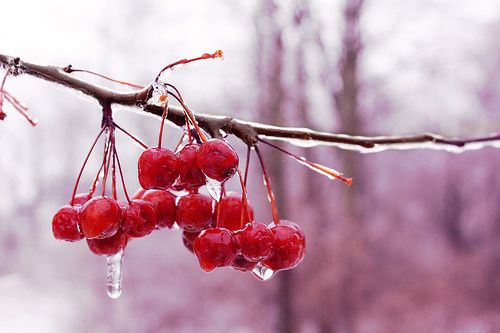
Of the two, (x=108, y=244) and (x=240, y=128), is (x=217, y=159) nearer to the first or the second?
(x=240, y=128)

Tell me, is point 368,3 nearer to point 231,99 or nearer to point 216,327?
point 231,99

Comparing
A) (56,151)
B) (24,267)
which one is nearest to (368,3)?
(56,151)

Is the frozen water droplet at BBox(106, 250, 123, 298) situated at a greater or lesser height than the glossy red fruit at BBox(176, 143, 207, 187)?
lesser

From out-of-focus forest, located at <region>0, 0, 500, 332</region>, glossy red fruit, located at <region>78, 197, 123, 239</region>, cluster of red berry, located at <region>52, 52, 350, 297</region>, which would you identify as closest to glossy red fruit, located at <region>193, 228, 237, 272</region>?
cluster of red berry, located at <region>52, 52, 350, 297</region>

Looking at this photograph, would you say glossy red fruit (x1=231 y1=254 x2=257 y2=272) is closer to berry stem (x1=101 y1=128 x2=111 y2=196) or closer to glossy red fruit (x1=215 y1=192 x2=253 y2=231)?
glossy red fruit (x1=215 y1=192 x2=253 y2=231)

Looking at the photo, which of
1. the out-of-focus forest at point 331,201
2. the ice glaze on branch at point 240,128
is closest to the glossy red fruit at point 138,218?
the ice glaze on branch at point 240,128

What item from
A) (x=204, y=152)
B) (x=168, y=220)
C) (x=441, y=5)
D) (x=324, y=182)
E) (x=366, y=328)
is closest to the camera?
(x=204, y=152)
